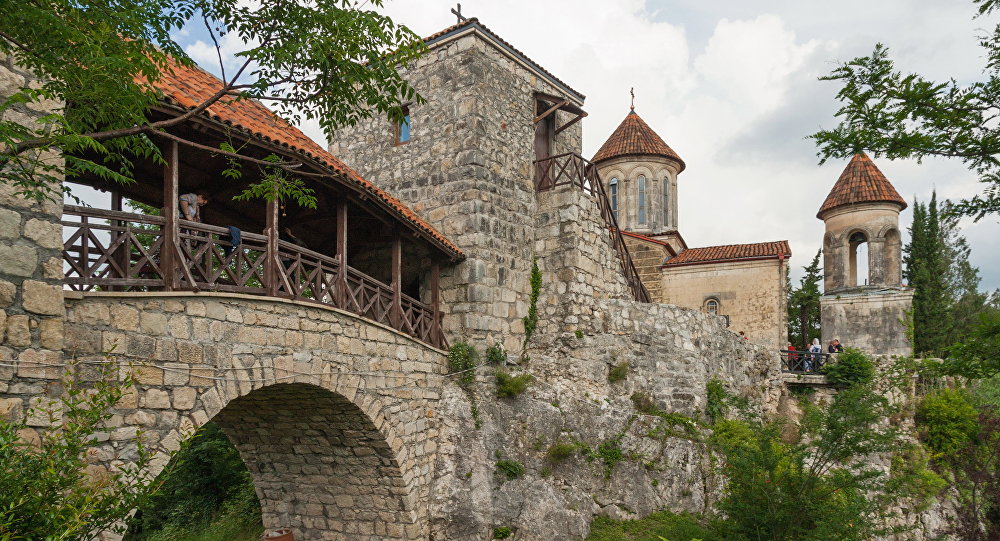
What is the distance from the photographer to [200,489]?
1608 cm

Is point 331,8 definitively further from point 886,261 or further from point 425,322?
point 886,261

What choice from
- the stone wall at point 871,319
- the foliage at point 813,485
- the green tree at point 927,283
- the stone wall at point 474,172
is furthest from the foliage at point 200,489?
the green tree at point 927,283

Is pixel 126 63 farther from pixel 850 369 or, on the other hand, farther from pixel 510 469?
pixel 850 369

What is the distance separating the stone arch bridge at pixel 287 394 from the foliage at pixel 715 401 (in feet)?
20.1

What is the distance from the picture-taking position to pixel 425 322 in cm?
1180

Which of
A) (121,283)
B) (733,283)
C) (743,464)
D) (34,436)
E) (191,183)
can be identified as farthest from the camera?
(733,283)

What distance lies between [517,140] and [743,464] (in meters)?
7.85

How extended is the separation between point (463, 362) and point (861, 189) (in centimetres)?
1719

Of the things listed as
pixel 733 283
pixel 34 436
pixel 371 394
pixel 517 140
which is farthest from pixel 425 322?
pixel 733 283

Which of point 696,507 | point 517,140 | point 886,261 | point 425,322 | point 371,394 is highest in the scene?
point 517,140

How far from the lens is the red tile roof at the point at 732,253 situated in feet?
66.9

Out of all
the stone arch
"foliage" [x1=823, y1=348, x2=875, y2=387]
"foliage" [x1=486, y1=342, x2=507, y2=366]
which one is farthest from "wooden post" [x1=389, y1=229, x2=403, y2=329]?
"foliage" [x1=823, y1=348, x2=875, y2=387]

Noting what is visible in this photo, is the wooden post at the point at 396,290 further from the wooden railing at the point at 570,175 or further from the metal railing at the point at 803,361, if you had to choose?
the metal railing at the point at 803,361

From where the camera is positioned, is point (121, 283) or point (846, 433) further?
point (846, 433)
